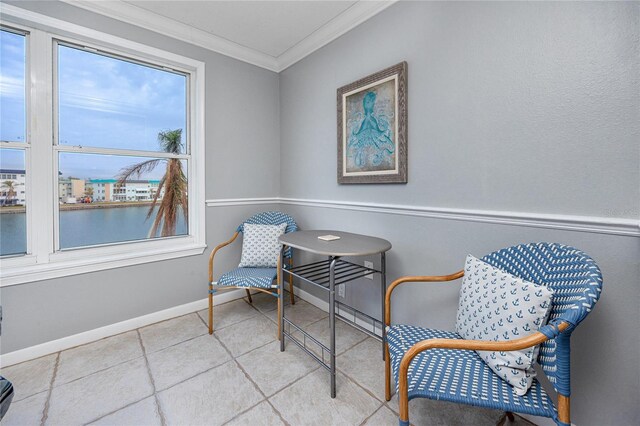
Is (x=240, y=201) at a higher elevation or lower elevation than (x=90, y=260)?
higher

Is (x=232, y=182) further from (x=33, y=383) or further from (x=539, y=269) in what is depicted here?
(x=539, y=269)

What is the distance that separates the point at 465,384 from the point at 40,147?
2.83 m

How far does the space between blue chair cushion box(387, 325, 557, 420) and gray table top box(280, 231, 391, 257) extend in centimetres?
52

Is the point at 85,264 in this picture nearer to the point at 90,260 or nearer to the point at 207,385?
the point at 90,260

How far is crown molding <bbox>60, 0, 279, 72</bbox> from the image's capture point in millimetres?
1964

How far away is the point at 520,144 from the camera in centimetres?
133

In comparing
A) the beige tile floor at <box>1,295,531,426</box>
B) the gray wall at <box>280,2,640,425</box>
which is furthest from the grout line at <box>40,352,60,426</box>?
the gray wall at <box>280,2,640,425</box>

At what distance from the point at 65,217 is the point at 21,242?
0.28 metres

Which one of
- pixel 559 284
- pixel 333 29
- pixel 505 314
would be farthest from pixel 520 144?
pixel 333 29

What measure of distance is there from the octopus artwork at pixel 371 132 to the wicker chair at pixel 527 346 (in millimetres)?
1051

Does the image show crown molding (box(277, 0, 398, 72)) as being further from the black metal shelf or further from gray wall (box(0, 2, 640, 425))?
the black metal shelf

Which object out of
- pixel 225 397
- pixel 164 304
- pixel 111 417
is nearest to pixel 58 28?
pixel 164 304

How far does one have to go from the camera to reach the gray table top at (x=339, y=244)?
60.1 inches

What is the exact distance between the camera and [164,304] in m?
2.36
